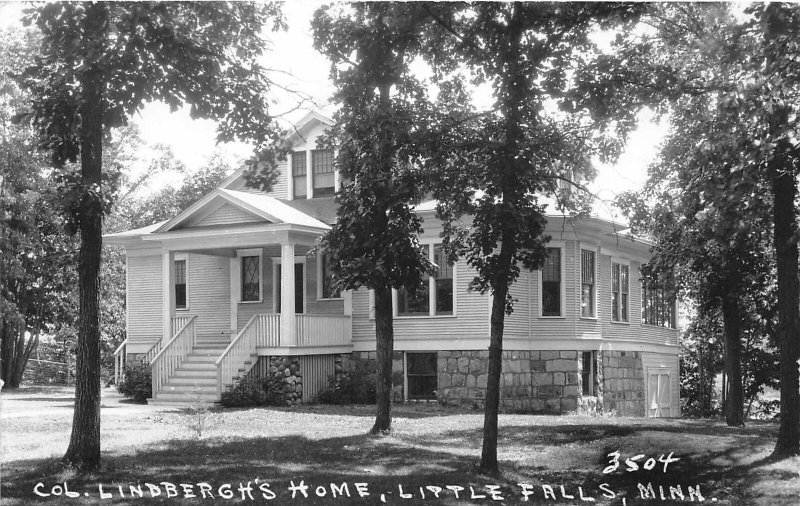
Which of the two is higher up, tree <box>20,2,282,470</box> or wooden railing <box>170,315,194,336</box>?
tree <box>20,2,282,470</box>

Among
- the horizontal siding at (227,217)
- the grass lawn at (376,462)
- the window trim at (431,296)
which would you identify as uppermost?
the horizontal siding at (227,217)

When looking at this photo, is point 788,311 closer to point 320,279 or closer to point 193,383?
point 193,383

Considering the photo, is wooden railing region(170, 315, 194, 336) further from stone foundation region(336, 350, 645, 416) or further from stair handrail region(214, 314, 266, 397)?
stone foundation region(336, 350, 645, 416)

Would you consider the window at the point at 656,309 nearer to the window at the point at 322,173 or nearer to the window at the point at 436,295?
the window at the point at 436,295

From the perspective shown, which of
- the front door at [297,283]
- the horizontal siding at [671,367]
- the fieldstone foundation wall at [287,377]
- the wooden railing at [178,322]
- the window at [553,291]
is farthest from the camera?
the horizontal siding at [671,367]

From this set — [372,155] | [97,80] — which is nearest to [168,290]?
[372,155]

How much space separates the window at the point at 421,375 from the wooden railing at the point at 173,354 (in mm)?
5724

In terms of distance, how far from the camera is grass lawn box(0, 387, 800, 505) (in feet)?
35.3

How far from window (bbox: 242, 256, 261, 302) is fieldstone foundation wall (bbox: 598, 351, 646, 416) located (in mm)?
9900

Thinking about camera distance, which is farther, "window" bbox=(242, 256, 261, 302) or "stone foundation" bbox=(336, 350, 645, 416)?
"window" bbox=(242, 256, 261, 302)

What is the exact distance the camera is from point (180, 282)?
27781 millimetres

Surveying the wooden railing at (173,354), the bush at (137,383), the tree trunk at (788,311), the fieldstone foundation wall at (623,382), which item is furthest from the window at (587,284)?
the bush at (137,383)

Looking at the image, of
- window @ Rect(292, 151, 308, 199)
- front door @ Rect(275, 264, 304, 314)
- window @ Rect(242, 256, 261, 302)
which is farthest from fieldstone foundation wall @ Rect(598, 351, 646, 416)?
window @ Rect(242, 256, 261, 302)

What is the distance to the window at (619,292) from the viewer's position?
87.8ft
